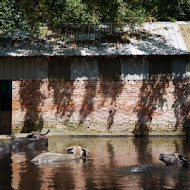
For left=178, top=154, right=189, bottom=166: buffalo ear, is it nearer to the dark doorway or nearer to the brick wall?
the brick wall

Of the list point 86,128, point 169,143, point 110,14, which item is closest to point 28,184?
point 169,143

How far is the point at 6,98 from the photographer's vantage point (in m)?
28.5

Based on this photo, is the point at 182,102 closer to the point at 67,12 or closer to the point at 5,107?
the point at 67,12

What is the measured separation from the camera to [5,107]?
2792cm

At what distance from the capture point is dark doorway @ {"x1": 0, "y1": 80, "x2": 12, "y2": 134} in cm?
2648

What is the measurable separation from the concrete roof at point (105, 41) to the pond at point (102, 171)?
6.01 meters

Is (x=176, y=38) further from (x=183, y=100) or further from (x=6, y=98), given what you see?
(x=6, y=98)

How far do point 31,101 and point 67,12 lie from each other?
15.1 feet

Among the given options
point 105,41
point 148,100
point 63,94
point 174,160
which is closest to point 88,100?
point 63,94

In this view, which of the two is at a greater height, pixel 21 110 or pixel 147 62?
pixel 147 62

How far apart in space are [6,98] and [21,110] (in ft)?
9.11

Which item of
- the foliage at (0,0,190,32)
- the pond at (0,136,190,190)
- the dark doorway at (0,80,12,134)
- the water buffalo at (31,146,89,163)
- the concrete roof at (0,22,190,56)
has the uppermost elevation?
the foliage at (0,0,190,32)

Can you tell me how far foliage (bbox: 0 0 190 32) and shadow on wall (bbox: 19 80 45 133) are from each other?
96.7 inches

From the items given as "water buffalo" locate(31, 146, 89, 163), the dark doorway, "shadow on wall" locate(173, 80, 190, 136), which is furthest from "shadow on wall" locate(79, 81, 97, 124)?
"water buffalo" locate(31, 146, 89, 163)
